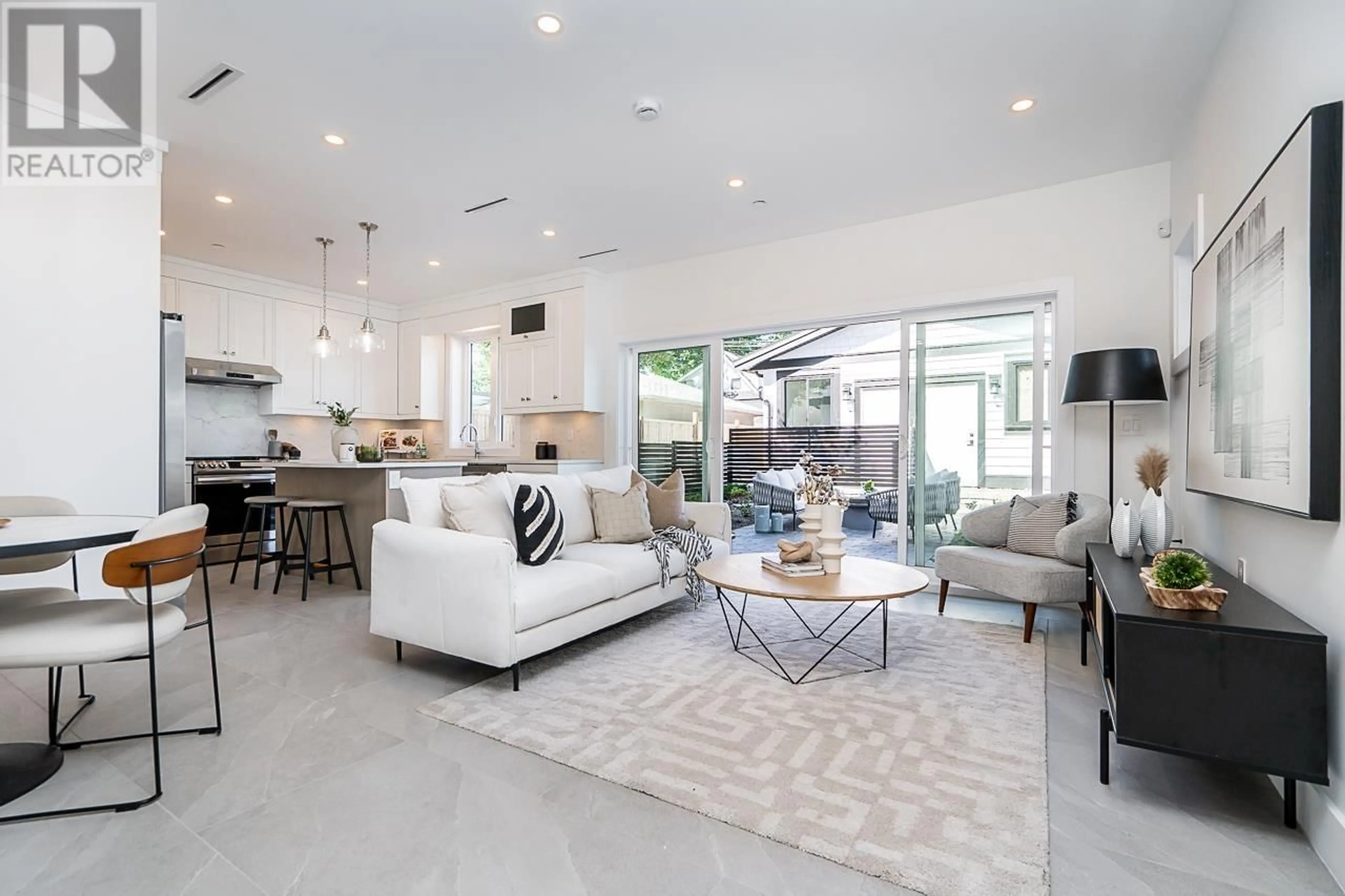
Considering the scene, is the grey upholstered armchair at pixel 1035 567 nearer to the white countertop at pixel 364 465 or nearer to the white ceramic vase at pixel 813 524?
the white ceramic vase at pixel 813 524

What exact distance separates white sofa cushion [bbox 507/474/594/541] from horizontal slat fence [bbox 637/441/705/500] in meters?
1.80

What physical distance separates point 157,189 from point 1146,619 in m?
4.99

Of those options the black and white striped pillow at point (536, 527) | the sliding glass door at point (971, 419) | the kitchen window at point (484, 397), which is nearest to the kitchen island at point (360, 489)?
the black and white striped pillow at point (536, 527)

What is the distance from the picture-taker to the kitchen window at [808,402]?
28.1 feet

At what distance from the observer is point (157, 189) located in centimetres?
351

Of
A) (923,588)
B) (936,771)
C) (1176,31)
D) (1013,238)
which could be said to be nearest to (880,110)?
(1176,31)

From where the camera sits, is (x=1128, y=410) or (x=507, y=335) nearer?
(x=1128, y=410)

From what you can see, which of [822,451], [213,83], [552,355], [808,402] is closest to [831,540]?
[213,83]

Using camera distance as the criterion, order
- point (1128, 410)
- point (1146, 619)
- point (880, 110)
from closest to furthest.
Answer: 1. point (1146, 619)
2. point (880, 110)
3. point (1128, 410)

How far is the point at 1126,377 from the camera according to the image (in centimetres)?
321

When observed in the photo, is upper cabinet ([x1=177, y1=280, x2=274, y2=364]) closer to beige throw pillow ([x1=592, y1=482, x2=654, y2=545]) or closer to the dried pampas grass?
beige throw pillow ([x1=592, y1=482, x2=654, y2=545])

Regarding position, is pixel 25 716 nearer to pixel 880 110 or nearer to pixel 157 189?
pixel 157 189

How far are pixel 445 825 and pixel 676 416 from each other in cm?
450

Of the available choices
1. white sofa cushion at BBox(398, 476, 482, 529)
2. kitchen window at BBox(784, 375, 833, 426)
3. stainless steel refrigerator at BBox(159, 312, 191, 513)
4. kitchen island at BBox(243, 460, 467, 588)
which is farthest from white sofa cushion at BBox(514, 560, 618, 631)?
kitchen window at BBox(784, 375, 833, 426)
